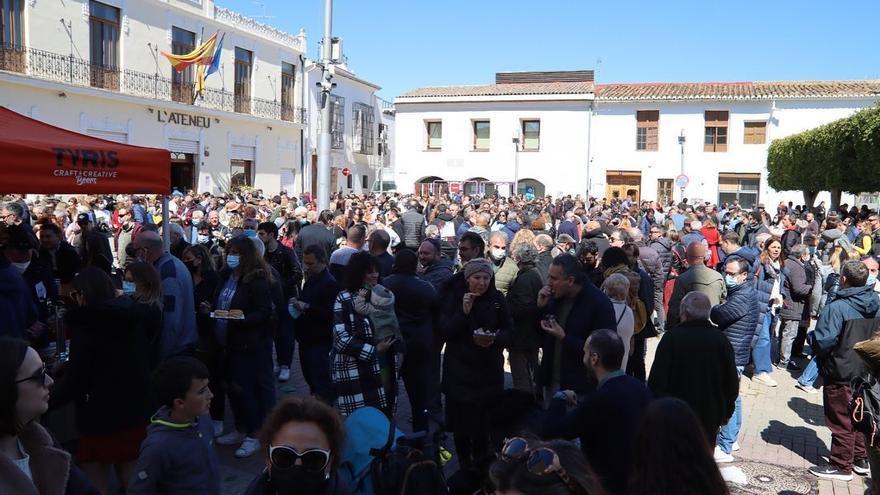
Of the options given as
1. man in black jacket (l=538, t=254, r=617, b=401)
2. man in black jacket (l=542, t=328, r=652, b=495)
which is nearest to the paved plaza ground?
man in black jacket (l=538, t=254, r=617, b=401)

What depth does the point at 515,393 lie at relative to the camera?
3469 millimetres

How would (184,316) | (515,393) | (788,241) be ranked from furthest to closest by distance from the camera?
(788,241)
(184,316)
(515,393)

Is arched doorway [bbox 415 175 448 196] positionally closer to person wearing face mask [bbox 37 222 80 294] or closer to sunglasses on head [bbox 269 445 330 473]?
person wearing face mask [bbox 37 222 80 294]

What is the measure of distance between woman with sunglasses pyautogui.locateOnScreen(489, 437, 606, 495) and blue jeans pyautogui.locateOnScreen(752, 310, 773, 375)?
627 centimetres

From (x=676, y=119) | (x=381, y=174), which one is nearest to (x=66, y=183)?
(x=676, y=119)

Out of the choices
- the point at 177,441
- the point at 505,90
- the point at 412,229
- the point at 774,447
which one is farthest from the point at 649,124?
the point at 177,441

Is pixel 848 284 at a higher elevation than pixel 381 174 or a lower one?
lower

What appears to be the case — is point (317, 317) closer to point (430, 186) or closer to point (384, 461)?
point (384, 461)

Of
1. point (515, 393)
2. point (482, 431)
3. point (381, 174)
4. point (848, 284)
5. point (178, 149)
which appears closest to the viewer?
point (515, 393)

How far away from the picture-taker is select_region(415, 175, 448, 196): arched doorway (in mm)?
Result: 34375

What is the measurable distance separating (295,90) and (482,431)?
101 ft

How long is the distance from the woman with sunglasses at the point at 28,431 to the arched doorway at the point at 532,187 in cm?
3324

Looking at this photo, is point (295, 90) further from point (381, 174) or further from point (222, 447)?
point (222, 447)

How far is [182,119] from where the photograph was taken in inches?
1025
